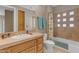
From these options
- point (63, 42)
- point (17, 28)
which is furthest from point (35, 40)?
point (63, 42)

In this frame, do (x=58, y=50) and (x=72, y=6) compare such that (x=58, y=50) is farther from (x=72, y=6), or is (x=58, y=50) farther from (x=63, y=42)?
(x=72, y=6)

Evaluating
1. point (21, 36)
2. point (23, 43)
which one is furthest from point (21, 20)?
point (23, 43)

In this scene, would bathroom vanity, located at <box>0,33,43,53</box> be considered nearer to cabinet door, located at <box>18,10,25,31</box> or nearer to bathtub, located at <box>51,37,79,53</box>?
cabinet door, located at <box>18,10,25,31</box>

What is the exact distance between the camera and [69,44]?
1.58 m

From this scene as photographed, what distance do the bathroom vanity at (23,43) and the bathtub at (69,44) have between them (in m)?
0.24

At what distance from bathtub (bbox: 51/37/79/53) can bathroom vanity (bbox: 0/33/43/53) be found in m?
0.24

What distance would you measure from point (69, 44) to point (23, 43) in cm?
67

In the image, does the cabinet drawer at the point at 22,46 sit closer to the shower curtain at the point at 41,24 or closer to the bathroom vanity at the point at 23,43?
the bathroom vanity at the point at 23,43

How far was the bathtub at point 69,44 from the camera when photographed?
1543 millimetres

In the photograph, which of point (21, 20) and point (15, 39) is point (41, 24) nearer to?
point (21, 20)

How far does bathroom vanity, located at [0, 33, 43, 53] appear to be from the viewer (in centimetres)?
129

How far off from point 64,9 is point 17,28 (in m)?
0.73

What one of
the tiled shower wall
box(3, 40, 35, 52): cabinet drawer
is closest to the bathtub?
the tiled shower wall

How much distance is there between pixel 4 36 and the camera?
4.69 ft
